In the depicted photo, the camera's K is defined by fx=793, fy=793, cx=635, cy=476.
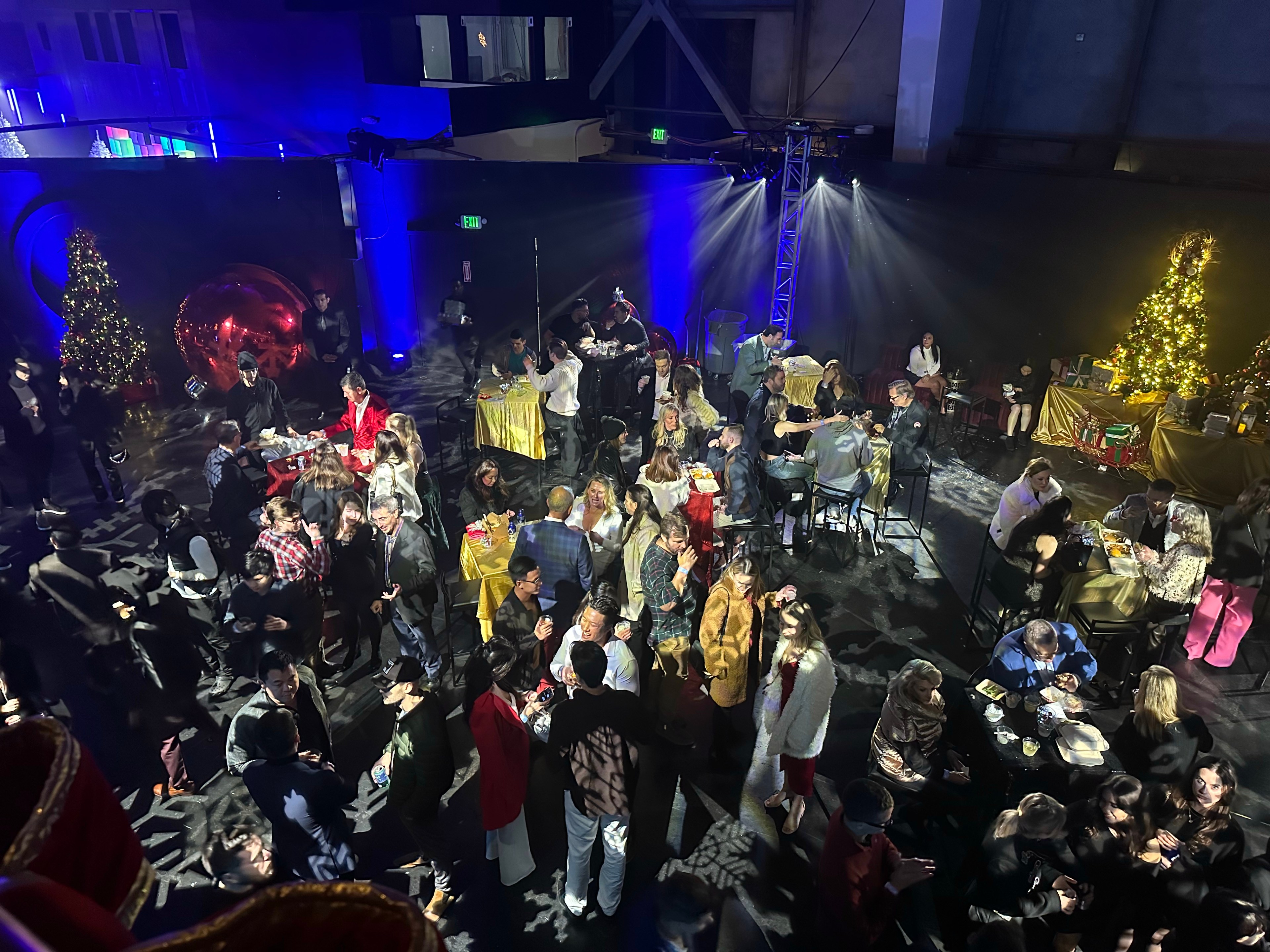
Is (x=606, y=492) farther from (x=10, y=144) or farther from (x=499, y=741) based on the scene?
(x=10, y=144)

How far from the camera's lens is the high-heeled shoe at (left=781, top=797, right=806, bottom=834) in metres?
4.25

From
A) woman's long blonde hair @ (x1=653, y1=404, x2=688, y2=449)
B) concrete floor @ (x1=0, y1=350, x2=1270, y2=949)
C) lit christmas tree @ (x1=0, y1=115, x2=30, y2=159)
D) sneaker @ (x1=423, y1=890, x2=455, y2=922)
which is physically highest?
lit christmas tree @ (x1=0, y1=115, x2=30, y2=159)

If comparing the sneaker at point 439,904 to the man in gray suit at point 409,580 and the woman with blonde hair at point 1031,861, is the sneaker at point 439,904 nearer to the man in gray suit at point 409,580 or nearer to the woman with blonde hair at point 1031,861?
the man in gray suit at point 409,580

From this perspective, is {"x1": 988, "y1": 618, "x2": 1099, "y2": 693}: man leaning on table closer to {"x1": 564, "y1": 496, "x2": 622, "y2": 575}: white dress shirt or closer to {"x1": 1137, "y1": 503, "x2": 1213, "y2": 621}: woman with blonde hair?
{"x1": 1137, "y1": 503, "x2": 1213, "y2": 621}: woman with blonde hair

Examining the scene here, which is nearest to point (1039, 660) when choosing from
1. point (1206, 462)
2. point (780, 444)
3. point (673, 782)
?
point (673, 782)

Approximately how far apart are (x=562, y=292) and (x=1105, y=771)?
36.1 ft

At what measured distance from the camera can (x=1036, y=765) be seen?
3.85 m

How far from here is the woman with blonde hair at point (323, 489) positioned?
5.26 meters

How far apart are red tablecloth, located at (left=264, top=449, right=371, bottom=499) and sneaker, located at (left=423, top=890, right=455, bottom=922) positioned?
10.3 feet

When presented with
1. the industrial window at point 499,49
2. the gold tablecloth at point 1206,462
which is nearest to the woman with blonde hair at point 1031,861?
the gold tablecloth at point 1206,462

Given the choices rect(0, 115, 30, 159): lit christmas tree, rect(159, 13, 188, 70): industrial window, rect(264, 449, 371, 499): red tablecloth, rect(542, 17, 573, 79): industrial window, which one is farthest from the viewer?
rect(0, 115, 30, 159): lit christmas tree

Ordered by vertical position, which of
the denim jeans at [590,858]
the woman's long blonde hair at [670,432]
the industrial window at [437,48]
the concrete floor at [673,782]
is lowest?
the concrete floor at [673,782]

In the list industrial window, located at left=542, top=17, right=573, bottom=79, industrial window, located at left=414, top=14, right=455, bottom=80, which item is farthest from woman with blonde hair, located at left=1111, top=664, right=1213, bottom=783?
industrial window, located at left=542, top=17, right=573, bottom=79

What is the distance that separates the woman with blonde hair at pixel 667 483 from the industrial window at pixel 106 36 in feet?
51.5
